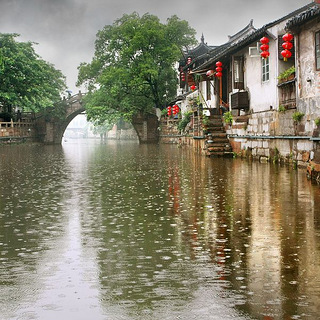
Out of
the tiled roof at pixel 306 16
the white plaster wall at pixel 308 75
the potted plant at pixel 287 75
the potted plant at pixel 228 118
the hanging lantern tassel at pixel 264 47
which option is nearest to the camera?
the tiled roof at pixel 306 16

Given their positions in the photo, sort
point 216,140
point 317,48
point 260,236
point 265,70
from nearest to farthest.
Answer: point 260,236 < point 317,48 < point 265,70 < point 216,140

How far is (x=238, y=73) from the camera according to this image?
24922 millimetres

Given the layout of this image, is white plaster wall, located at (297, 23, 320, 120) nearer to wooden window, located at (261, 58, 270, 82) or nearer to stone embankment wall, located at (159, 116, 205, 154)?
wooden window, located at (261, 58, 270, 82)

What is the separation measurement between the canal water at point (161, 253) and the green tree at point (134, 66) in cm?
4165

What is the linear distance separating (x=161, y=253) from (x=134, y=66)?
48.4 m

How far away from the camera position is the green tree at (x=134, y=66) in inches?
2050

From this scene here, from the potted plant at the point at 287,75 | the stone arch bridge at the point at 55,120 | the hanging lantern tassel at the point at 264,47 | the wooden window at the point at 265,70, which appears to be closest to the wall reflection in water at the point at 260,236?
the potted plant at the point at 287,75

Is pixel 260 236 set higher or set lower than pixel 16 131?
lower

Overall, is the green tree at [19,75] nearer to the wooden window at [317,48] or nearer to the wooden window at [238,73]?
the wooden window at [238,73]

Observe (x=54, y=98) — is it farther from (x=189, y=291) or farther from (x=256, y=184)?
(x=189, y=291)

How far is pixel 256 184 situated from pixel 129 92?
43.8 metres

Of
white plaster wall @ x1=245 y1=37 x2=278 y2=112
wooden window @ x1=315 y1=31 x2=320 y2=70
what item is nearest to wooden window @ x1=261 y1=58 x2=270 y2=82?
white plaster wall @ x1=245 y1=37 x2=278 y2=112

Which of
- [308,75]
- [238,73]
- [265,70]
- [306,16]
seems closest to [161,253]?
[306,16]

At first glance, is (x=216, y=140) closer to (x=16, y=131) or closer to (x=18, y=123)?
(x=16, y=131)
